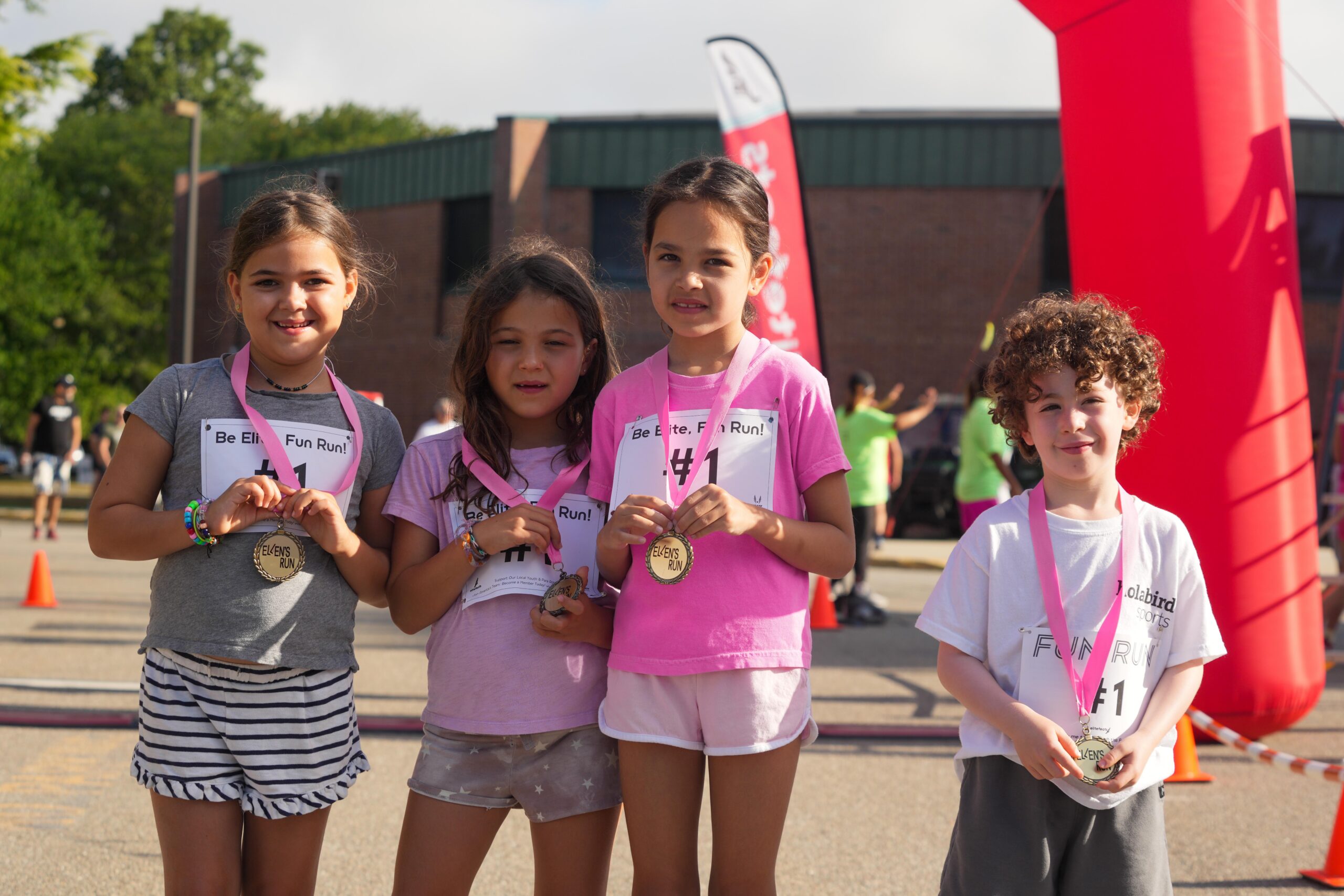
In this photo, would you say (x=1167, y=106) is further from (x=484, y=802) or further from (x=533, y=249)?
(x=484, y=802)

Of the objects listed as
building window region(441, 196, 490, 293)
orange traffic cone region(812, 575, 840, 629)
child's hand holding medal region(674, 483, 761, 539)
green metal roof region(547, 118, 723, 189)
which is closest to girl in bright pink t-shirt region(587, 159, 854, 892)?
child's hand holding medal region(674, 483, 761, 539)

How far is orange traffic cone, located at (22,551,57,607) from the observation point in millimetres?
9164

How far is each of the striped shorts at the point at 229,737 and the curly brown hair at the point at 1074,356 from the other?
1603 millimetres

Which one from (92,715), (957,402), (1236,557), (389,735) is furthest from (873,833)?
(957,402)

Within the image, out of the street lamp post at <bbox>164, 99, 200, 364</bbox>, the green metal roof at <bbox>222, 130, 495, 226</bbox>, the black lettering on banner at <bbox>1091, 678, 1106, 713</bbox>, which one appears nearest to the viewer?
the black lettering on banner at <bbox>1091, 678, 1106, 713</bbox>

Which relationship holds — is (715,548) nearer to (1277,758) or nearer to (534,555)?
(534,555)

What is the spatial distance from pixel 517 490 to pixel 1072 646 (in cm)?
119

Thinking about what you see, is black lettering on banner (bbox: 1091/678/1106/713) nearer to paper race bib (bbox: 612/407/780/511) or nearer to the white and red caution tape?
paper race bib (bbox: 612/407/780/511)

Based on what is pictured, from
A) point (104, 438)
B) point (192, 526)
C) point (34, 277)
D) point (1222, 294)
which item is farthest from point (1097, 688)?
point (34, 277)

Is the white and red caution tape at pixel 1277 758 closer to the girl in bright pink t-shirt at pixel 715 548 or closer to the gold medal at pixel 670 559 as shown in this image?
the girl in bright pink t-shirt at pixel 715 548

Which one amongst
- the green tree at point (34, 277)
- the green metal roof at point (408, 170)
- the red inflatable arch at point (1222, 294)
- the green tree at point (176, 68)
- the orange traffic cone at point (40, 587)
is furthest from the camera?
the green tree at point (176, 68)

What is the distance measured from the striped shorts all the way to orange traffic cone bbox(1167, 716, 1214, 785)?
3.81 metres

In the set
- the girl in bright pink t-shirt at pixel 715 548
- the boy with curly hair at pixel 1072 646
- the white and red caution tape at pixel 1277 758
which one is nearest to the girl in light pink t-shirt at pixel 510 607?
the girl in bright pink t-shirt at pixel 715 548

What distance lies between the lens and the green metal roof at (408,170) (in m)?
27.0
